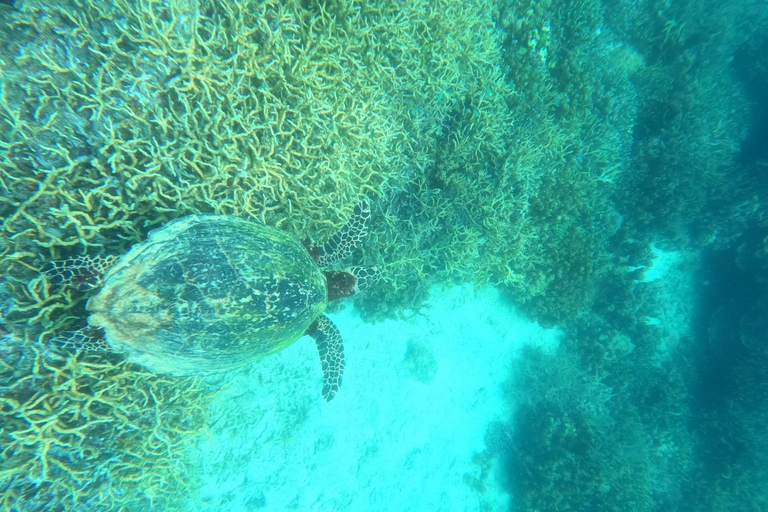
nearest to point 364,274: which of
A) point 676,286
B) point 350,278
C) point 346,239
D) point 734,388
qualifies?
point 350,278

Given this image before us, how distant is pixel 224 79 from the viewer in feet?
10.6

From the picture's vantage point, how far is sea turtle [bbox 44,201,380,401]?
2744mm

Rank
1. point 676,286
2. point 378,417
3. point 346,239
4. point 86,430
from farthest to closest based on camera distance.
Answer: point 676,286 < point 378,417 < point 346,239 < point 86,430

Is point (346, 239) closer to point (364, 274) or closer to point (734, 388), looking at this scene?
point (364, 274)

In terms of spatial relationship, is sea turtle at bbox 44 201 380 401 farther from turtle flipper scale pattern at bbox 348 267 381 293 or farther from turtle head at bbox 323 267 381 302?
turtle flipper scale pattern at bbox 348 267 381 293

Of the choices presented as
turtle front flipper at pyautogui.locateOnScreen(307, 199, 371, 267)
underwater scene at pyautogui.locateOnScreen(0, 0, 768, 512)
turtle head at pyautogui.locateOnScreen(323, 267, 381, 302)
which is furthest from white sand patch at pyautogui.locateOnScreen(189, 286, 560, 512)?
turtle front flipper at pyautogui.locateOnScreen(307, 199, 371, 267)

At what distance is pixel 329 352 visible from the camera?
191 inches

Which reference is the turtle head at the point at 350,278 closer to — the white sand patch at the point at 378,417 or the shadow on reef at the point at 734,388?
the white sand patch at the point at 378,417

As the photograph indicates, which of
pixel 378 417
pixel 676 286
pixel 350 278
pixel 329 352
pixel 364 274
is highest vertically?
pixel 676 286

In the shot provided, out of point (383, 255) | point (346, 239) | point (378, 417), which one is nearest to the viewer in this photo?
point (346, 239)

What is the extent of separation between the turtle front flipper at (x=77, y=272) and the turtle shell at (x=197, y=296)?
15 cm

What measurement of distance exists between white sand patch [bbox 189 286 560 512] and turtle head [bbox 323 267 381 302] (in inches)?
70.4

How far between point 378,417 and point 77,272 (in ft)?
18.1

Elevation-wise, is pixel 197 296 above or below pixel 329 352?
above
